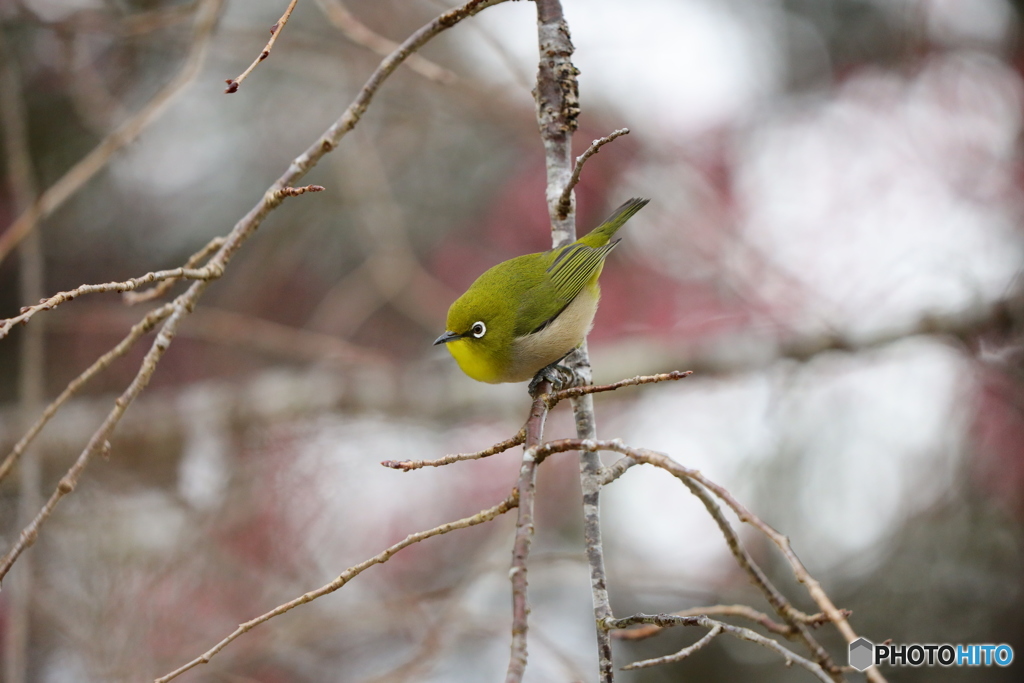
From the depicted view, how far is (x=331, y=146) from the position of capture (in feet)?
6.97

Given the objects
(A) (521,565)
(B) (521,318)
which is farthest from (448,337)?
(A) (521,565)

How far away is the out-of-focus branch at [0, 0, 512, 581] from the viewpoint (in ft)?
5.64

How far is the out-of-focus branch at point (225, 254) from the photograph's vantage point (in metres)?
1.72

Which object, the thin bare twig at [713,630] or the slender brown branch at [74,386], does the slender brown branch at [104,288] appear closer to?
the slender brown branch at [74,386]

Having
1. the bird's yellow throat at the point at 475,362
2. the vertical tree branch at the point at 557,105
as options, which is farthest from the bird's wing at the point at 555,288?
the vertical tree branch at the point at 557,105

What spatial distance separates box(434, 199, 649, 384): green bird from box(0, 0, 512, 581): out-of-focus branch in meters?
1.30

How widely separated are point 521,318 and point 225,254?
1.73 meters

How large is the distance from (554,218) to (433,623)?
2.29 meters

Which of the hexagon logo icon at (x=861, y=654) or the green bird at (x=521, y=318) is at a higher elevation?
the green bird at (x=521, y=318)

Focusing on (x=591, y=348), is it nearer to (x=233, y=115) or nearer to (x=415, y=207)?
(x=415, y=207)

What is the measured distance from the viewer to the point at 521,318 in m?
3.53

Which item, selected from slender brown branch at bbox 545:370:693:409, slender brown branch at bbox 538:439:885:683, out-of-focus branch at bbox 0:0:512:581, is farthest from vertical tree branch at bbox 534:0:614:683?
slender brown branch at bbox 538:439:885:683

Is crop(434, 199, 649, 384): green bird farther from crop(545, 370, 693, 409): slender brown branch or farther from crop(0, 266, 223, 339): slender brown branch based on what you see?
crop(0, 266, 223, 339): slender brown branch

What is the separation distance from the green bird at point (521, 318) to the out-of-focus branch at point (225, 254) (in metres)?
1.30
